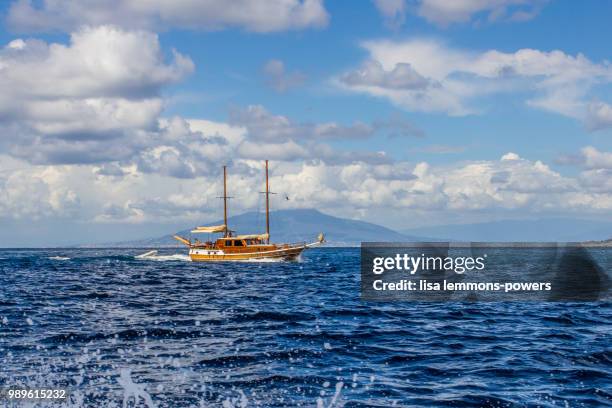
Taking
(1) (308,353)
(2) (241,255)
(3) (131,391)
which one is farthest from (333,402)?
(2) (241,255)

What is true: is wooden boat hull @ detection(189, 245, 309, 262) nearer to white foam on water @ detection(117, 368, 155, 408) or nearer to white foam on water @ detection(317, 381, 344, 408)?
white foam on water @ detection(117, 368, 155, 408)

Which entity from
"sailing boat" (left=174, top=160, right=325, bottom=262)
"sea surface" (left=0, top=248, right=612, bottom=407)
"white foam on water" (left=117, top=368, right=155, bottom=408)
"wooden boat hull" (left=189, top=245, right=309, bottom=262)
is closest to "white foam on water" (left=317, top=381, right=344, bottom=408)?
"sea surface" (left=0, top=248, right=612, bottom=407)

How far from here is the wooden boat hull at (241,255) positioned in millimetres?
94250

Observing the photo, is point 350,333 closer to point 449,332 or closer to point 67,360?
point 449,332

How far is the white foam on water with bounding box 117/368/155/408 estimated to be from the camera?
14.6m

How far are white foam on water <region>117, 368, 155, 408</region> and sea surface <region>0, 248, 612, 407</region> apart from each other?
0.18ft

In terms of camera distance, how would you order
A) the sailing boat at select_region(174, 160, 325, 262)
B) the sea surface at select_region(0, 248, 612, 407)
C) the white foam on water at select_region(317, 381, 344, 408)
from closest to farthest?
the white foam on water at select_region(317, 381, 344, 408) → the sea surface at select_region(0, 248, 612, 407) → the sailing boat at select_region(174, 160, 325, 262)

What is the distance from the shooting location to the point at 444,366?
18.5m

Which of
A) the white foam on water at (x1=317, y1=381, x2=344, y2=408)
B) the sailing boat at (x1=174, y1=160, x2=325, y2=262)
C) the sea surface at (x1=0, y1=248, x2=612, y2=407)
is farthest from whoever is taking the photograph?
the sailing boat at (x1=174, y1=160, x2=325, y2=262)

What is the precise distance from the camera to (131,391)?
50.7 feet

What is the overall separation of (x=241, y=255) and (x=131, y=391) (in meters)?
78.9

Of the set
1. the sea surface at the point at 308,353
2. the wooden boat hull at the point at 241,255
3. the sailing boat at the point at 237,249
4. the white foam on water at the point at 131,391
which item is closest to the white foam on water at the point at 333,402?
the sea surface at the point at 308,353

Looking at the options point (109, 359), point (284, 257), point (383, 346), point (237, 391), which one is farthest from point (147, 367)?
point (284, 257)

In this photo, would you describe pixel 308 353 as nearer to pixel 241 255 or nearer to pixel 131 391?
pixel 131 391
